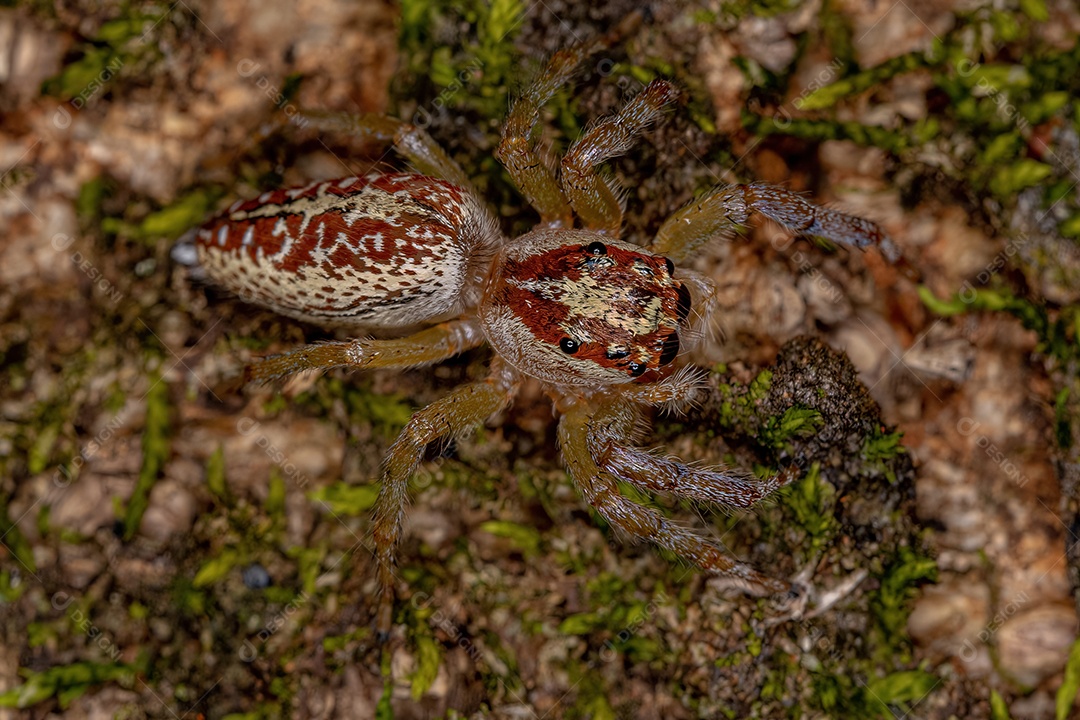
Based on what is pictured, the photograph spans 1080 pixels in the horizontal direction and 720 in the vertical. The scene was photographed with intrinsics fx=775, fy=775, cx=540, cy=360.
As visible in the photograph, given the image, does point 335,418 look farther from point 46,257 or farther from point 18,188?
point 18,188

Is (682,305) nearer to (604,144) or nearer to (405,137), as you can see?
(604,144)

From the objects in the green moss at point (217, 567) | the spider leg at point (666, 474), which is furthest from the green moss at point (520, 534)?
the green moss at point (217, 567)

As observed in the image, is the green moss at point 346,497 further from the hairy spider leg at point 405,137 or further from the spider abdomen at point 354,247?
the hairy spider leg at point 405,137

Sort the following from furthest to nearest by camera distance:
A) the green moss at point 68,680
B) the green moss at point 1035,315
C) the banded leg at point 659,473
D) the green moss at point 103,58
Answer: the green moss at point 103,58 < the green moss at point 1035,315 < the green moss at point 68,680 < the banded leg at point 659,473

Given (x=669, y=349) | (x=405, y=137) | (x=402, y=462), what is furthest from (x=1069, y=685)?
(x=405, y=137)

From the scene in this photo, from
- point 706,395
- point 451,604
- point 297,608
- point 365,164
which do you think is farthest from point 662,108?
point 297,608

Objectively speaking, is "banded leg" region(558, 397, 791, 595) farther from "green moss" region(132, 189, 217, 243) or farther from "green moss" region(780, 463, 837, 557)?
"green moss" region(132, 189, 217, 243)
